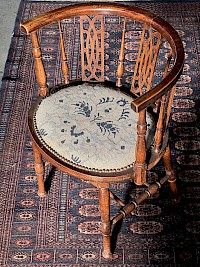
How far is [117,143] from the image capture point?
199 centimetres

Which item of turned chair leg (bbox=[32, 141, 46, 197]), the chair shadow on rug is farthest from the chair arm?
turned chair leg (bbox=[32, 141, 46, 197])

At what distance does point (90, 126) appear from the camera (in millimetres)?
2047

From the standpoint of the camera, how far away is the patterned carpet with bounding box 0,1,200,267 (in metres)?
2.22

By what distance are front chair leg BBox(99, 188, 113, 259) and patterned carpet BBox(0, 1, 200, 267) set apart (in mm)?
40

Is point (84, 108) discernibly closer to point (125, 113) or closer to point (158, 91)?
point (125, 113)

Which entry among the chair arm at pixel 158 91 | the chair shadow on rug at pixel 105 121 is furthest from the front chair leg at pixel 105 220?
the chair arm at pixel 158 91

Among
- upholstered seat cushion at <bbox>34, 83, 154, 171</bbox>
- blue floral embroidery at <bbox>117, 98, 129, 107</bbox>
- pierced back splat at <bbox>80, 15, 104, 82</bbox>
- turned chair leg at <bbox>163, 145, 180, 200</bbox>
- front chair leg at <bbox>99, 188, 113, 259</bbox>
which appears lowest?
front chair leg at <bbox>99, 188, 113, 259</bbox>

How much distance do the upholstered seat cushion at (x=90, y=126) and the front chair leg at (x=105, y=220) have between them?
11 centimetres

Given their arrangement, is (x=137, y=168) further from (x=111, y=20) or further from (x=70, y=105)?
(x=111, y=20)

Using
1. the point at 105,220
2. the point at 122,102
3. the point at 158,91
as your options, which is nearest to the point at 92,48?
the point at 122,102

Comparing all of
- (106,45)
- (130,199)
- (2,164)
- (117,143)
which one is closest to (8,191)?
(2,164)

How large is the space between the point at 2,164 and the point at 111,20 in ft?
3.85

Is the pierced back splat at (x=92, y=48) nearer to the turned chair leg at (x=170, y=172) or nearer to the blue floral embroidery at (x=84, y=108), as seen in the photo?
the blue floral embroidery at (x=84, y=108)

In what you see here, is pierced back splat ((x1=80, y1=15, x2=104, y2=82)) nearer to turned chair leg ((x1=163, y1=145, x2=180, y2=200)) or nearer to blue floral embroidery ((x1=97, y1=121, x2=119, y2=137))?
blue floral embroidery ((x1=97, y1=121, x2=119, y2=137))
